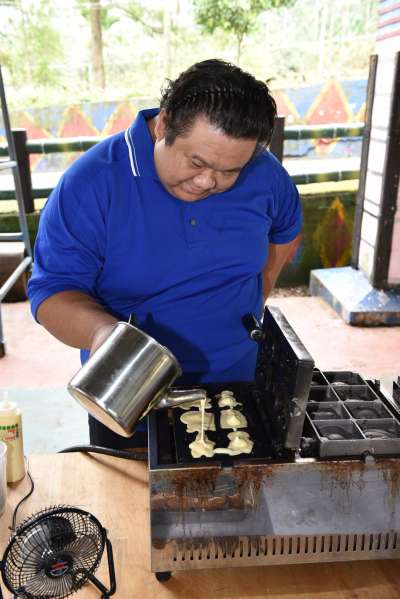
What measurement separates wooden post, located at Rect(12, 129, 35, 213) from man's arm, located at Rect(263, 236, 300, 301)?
3623 mm

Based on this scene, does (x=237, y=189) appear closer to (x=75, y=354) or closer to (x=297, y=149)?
(x=75, y=354)

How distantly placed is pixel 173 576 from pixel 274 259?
1.11 metres

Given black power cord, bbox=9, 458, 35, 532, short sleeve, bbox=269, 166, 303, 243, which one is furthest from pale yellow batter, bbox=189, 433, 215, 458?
short sleeve, bbox=269, 166, 303, 243

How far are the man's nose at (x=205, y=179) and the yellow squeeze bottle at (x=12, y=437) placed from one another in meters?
0.67

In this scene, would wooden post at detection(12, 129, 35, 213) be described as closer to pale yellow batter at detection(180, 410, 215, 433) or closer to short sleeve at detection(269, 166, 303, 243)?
short sleeve at detection(269, 166, 303, 243)

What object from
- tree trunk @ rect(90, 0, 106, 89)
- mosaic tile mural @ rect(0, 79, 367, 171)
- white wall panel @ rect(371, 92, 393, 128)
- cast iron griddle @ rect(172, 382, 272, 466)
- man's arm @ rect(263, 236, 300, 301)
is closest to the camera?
cast iron griddle @ rect(172, 382, 272, 466)

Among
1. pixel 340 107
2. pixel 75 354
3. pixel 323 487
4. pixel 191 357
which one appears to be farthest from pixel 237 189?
pixel 340 107

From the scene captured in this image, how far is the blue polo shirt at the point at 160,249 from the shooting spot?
131 centimetres

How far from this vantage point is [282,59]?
9844 millimetres

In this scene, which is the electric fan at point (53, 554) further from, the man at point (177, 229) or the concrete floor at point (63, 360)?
the concrete floor at point (63, 360)

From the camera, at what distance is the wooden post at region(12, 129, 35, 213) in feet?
16.2

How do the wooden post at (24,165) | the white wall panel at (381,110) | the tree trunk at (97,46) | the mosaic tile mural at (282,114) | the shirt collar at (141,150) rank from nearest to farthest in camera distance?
the shirt collar at (141,150) → the white wall panel at (381,110) → the wooden post at (24,165) → the mosaic tile mural at (282,114) → the tree trunk at (97,46)

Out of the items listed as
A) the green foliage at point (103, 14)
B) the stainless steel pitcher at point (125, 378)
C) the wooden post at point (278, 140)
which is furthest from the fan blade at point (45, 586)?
the green foliage at point (103, 14)

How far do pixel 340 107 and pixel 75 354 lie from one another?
16.2 ft
